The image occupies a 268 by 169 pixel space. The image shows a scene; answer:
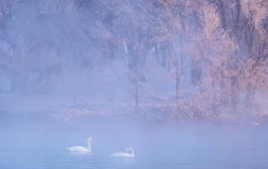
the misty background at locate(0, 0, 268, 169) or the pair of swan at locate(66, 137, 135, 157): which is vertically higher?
the misty background at locate(0, 0, 268, 169)

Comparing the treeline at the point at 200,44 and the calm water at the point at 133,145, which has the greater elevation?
the treeline at the point at 200,44

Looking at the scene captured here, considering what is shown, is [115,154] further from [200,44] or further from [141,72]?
[200,44]

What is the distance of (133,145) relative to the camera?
82.8ft

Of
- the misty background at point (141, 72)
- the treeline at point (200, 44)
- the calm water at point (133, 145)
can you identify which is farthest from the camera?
the treeline at point (200, 44)

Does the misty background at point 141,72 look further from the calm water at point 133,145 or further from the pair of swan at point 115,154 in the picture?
the pair of swan at point 115,154

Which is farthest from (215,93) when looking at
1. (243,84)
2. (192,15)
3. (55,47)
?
(55,47)

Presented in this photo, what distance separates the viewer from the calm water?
67.9 feet

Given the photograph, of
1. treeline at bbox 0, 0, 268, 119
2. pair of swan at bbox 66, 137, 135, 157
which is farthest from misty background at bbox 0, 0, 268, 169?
pair of swan at bbox 66, 137, 135, 157

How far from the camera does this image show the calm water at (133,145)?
20.7 meters

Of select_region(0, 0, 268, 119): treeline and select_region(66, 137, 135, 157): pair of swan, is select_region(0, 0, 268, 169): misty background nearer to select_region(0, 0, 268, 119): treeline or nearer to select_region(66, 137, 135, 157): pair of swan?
select_region(0, 0, 268, 119): treeline

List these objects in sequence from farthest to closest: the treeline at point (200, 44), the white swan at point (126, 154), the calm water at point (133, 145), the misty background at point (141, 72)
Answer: the treeline at point (200, 44) < the misty background at point (141, 72) < the white swan at point (126, 154) < the calm water at point (133, 145)

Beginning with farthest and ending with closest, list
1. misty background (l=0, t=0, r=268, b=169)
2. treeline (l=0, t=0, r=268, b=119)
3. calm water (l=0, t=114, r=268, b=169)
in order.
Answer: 1. treeline (l=0, t=0, r=268, b=119)
2. misty background (l=0, t=0, r=268, b=169)
3. calm water (l=0, t=114, r=268, b=169)

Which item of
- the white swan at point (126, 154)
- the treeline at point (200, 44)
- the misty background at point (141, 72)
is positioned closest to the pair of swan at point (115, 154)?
the white swan at point (126, 154)

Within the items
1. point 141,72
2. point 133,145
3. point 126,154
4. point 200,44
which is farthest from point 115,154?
point 200,44
